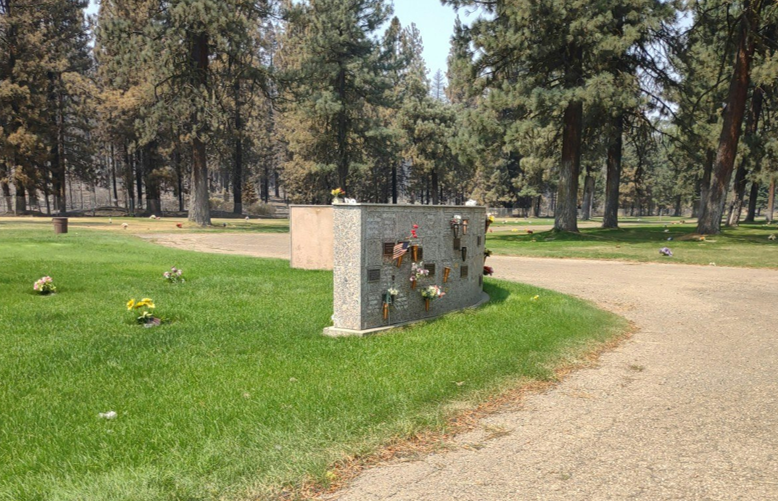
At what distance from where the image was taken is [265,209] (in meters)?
59.0

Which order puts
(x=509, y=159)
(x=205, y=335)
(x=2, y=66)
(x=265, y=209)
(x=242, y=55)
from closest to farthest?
(x=205, y=335) → (x=242, y=55) → (x=2, y=66) → (x=265, y=209) → (x=509, y=159)

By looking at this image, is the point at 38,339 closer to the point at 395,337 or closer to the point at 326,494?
the point at 395,337

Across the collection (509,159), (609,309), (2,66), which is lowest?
(609,309)

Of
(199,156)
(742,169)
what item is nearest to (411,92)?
(199,156)

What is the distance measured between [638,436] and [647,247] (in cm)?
1846

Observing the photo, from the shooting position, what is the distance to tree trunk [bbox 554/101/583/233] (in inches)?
977

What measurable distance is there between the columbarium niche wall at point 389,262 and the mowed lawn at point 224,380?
14.6 inches

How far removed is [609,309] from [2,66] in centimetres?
5176

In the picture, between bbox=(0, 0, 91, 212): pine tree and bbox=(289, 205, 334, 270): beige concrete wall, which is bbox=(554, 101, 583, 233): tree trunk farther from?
bbox=(0, 0, 91, 212): pine tree

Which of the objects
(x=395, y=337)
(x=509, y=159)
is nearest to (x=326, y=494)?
(x=395, y=337)

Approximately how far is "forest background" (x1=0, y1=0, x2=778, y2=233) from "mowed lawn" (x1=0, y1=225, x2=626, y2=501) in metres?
16.5

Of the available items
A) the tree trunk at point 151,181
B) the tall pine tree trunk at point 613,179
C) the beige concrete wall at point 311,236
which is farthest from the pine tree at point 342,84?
the beige concrete wall at point 311,236

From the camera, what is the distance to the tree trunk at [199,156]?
99.5ft

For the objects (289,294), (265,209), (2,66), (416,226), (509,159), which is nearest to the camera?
(416,226)
